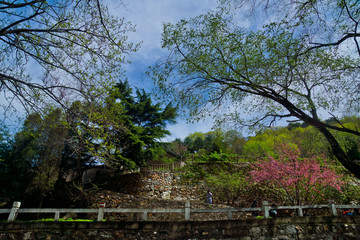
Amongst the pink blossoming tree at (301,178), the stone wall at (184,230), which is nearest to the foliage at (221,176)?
the pink blossoming tree at (301,178)

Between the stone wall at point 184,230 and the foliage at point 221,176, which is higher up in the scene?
the foliage at point 221,176

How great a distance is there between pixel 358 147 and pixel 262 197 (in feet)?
51.8

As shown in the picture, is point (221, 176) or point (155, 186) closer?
point (221, 176)

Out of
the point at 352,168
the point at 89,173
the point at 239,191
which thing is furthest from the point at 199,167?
the point at 352,168

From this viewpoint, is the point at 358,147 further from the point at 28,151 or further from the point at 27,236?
the point at 28,151

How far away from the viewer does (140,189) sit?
1335 centimetres

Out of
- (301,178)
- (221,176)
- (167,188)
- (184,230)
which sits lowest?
(184,230)

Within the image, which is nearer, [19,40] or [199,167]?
[19,40]

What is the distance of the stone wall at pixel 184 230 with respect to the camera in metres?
5.69

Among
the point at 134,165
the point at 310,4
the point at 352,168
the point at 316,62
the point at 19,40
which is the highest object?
the point at 310,4

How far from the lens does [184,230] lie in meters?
6.00

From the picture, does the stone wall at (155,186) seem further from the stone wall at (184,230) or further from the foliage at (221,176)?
the stone wall at (184,230)

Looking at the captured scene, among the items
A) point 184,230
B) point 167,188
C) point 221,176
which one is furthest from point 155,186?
point 184,230

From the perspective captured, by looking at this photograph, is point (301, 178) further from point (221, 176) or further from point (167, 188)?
point (167, 188)
